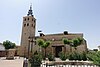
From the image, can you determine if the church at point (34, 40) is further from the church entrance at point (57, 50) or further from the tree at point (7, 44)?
the tree at point (7, 44)

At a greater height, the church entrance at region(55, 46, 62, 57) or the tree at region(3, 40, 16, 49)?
the tree at region(3, 40, 16, 49)

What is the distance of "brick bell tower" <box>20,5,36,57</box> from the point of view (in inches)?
1527

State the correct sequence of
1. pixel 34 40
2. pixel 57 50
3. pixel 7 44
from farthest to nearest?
pixel 7 44, pixel 34 40, pixel 57 50

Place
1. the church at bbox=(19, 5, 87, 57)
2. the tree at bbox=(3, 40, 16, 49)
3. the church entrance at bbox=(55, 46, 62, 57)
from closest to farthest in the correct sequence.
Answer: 1. the church at bbox=(19, 5, 87, 57)
2. the church entrance at bbox=(55, 46, 62, 57)
3. the tree at bbox=(3, 40, 16, 49)

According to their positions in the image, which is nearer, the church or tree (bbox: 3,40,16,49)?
the church

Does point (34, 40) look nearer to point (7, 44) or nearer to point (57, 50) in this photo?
point (57, 50)

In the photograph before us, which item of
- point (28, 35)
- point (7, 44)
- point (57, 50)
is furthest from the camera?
point (7, 44)

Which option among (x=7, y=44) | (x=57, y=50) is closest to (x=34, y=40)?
(x=57, y=50)

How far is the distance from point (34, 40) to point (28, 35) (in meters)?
2.36

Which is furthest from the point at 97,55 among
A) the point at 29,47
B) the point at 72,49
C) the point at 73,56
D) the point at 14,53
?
the point at 14,53

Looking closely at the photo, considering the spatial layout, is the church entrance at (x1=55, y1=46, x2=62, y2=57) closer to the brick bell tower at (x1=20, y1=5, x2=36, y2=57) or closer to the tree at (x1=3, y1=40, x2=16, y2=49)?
the brick bell tower at (x1=20, y1=5, x2=36, y2=57)

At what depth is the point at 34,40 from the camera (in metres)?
38.5

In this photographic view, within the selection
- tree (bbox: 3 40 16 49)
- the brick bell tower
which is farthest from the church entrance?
tree (bbox: 3 40 16 49)

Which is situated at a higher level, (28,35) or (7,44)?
(28,35)
